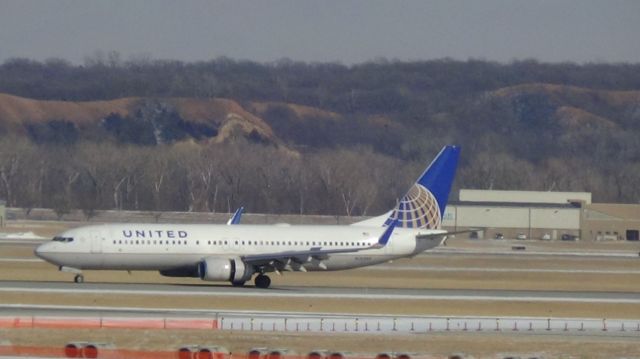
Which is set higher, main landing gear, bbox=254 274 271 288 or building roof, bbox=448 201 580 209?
building roof, bbox=448 201 580 209

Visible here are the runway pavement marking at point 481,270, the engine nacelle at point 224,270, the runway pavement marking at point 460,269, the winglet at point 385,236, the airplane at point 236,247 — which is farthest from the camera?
the runway pavement marking at point 481,270

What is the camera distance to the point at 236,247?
5766cm

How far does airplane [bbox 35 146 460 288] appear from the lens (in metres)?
55.8

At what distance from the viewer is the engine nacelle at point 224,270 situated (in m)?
55.4

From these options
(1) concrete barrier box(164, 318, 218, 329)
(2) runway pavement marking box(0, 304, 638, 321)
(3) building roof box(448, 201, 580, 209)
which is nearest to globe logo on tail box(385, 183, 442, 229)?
(2) runway pavement marking box(0, 304, 638, 321)

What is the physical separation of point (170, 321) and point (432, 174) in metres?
25.9

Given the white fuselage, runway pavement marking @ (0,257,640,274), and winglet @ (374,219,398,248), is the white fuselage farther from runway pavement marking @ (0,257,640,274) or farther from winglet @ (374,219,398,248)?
runway pavement marking @ (0,257,640,274)

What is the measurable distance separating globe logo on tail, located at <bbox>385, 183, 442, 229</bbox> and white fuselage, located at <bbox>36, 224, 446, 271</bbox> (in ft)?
3.64

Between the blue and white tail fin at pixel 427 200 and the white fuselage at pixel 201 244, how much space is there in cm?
122

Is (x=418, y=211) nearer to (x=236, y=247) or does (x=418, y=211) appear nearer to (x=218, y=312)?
(x=236, y=247)

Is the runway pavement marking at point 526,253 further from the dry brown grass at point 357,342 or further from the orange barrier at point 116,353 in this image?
the orange barrier at point 116,353

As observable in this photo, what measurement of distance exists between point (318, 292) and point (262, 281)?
149 inches

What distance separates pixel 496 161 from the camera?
175750 millimetres

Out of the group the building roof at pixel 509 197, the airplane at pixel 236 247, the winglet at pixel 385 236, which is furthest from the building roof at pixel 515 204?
the winglet at pixel 385 236
